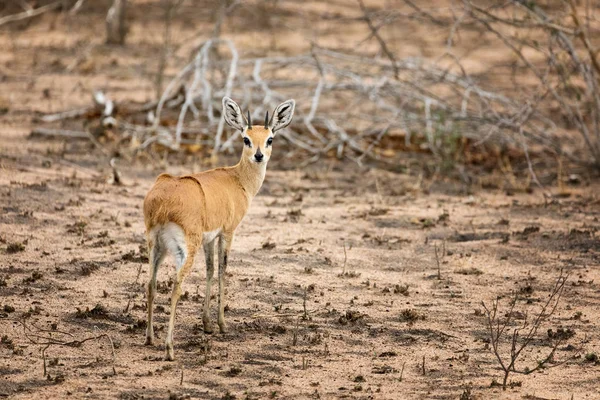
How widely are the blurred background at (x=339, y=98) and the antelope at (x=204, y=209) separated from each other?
3.74 metres

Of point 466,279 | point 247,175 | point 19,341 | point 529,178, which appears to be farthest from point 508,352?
point 529,178

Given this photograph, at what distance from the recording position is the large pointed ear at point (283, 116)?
675cm

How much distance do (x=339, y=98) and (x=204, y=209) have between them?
331 inches

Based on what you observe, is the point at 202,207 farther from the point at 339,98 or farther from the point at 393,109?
the point at 339,98

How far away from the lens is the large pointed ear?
22.2ft

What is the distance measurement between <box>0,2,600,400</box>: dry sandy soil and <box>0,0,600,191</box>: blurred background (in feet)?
1.75

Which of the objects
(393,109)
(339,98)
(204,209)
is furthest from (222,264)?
(339,98)

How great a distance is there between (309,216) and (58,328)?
3715 millimetres

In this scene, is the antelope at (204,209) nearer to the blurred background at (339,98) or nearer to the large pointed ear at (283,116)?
the large pointed ear at (283,116)

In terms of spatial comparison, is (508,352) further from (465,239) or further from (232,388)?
(465,239)

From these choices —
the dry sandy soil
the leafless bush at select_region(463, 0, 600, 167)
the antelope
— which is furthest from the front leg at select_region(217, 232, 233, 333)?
the leafless bush at select_region(463, 0, 600, 167)

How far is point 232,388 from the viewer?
545cm

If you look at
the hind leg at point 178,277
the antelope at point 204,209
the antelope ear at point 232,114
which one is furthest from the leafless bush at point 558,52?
the hind leg at point 178,277

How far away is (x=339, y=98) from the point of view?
14016 mm
